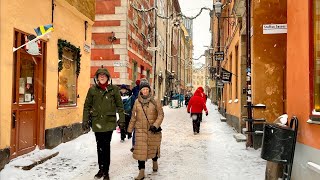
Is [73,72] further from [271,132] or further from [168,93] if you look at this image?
[168,93]

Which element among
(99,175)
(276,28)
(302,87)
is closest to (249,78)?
(276,28)

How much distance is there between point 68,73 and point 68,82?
0.27 meters

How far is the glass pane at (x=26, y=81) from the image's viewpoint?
752cm

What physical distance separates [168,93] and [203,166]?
1354 inches

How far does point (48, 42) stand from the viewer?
28.6 ft

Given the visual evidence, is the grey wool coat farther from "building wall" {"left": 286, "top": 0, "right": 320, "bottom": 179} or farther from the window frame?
the window frame

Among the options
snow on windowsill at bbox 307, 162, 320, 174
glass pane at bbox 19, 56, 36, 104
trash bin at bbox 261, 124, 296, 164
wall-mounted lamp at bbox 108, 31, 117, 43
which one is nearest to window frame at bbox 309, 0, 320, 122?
trash bin at bbox 261, 124, 296, 164

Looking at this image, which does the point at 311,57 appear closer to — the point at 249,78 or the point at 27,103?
the point at 249,78

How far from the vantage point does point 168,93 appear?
41.7 meters

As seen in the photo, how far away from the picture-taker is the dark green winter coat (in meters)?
6.06

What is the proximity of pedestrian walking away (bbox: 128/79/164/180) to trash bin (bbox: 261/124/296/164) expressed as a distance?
1890mm

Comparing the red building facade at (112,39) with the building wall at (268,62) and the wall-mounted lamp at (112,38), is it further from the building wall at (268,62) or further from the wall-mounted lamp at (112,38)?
the building wall at (268,62)

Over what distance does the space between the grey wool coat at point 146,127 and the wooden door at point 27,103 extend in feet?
8.25

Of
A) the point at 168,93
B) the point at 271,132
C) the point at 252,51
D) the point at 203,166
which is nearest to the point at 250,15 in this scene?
the point at 252,51
